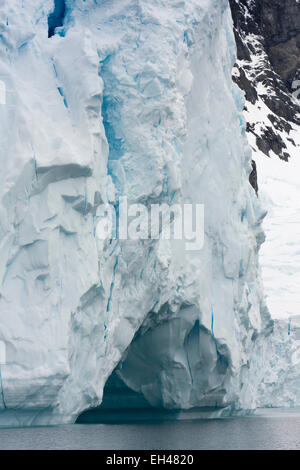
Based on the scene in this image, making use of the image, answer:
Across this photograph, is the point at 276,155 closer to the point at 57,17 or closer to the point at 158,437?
the point at 57,17

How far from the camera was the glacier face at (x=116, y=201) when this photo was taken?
10977mm

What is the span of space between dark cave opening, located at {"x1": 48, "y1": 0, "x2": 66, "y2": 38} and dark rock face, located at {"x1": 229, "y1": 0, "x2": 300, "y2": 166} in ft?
108

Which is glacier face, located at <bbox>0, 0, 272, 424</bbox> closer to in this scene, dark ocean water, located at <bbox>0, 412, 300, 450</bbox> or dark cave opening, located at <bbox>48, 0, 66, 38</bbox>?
dark cave opening, located at <bbox>48, 0, 66, 38</bbox>

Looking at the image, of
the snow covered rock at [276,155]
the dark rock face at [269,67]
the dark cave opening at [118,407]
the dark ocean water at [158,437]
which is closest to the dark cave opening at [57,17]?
the dark cave opening at [118,407]

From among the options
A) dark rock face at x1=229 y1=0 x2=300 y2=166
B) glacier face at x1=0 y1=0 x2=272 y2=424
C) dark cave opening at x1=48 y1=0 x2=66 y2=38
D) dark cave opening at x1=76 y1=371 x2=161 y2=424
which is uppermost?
dark rock face at x1=229 y1=0 x2=300 y2=166

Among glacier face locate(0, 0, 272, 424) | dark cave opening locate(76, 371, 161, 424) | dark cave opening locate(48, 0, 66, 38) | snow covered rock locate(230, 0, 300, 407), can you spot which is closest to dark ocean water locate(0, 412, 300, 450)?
glacier face locate(0, 0, 272, 424)

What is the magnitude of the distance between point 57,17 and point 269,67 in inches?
1696

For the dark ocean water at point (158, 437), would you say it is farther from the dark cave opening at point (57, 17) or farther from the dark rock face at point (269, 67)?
the dark rock face at point (269, 67)

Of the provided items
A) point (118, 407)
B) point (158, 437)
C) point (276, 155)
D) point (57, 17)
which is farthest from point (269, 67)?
point (158, 437)

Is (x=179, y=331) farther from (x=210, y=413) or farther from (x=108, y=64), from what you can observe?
(x=108, y=64)

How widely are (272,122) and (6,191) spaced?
42002 mm

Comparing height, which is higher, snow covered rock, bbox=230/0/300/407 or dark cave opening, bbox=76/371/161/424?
snow covered rock, bbox=230/0/300/407

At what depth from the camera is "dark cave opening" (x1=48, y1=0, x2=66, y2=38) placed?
44.1 ft
